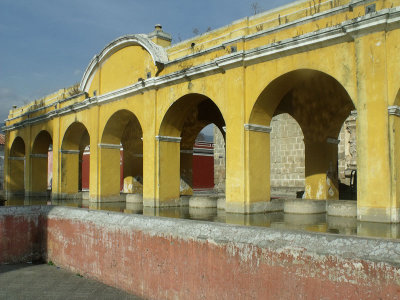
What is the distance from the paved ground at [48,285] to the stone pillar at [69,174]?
509 cm

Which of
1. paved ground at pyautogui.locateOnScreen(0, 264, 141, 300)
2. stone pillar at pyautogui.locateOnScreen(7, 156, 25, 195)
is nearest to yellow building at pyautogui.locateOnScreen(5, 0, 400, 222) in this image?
paved ground at pyautogui.locateOnScreen(0, 264, 141, 300)

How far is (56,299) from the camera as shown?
873 cm

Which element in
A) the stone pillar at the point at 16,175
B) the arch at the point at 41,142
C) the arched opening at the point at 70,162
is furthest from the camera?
the stone pillar at the point at 16,175

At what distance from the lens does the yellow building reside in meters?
6.93

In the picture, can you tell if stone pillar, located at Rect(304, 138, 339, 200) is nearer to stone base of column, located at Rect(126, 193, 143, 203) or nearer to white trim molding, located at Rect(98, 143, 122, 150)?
stone base of column, located at Rect(126, 193, 143, 203)

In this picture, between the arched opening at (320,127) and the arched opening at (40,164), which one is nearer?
the arched opening at (320,127)

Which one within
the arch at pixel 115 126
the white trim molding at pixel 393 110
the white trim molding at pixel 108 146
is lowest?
the white trim molding at pixel 108 146

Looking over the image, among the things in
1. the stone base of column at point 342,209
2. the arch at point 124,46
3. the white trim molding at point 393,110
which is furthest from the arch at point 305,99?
the arch at point 124,46

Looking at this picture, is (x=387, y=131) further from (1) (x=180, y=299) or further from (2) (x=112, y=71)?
(2) (x=112, y=71)

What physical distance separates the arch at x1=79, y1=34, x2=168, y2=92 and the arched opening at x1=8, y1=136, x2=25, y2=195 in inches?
312

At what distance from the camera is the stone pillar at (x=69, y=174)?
16094 mm

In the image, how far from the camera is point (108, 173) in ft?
45.4

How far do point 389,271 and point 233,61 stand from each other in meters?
5.90

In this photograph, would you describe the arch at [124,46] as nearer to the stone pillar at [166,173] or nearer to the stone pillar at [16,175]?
the stone pillar at [166,173]
